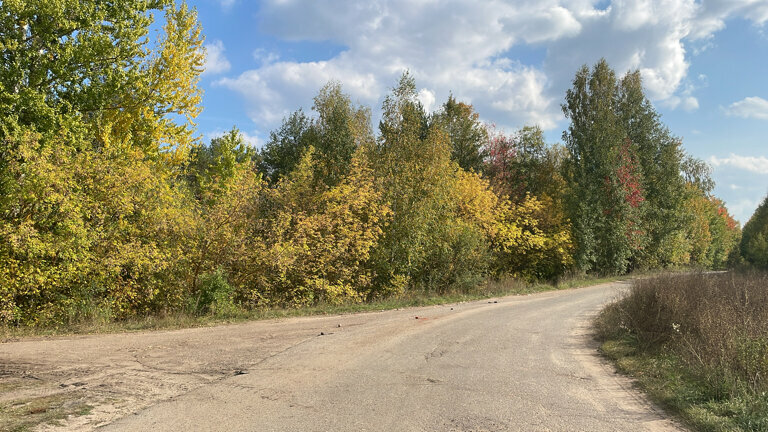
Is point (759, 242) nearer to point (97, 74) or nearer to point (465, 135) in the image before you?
point (465, 135)

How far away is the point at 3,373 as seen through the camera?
7145mm

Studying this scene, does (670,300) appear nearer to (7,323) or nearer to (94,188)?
(94,188)

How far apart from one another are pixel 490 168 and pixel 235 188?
26073mm

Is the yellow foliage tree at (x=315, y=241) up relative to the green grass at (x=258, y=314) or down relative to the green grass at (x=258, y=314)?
up

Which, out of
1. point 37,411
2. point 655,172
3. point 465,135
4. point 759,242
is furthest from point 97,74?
point 759,242

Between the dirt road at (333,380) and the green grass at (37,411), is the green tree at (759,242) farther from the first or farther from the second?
the green grass at (37,411)

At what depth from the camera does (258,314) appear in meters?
14.4

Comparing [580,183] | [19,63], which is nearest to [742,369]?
[19,63]

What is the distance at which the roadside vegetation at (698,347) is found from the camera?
5637 millimetres

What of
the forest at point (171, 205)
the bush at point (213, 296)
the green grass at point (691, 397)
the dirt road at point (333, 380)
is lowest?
the green grass at point (691, 397)

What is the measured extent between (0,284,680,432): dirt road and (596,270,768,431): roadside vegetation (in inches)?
20.8

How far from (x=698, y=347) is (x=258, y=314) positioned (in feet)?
37.7

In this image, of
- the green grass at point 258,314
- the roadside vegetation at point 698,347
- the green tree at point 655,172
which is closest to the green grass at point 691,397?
the roadside vegetation at point 698,347

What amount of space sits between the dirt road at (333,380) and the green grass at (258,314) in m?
1.14
